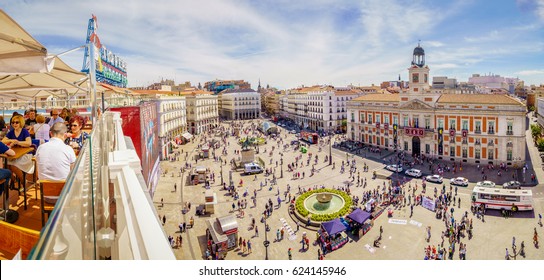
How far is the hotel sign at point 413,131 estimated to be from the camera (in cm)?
3588

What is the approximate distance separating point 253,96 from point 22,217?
82.7 metres

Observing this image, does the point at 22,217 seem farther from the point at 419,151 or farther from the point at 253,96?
the point at 253,96


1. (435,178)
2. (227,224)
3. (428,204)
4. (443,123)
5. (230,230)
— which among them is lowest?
(428,204)

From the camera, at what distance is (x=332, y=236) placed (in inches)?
683

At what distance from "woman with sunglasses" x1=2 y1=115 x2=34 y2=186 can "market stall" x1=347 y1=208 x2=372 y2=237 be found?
53.1ft

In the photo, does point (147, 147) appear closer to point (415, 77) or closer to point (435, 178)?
point (435, 178)

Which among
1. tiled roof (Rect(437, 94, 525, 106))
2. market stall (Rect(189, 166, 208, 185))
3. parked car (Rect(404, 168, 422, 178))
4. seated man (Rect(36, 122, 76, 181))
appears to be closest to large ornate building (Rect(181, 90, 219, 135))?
market stall (Rect(189, 166, 208, 185))

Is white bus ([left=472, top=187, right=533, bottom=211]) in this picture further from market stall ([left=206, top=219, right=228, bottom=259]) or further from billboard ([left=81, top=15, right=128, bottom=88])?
billboard ([left=81, top=15, right=128, bottom=88])

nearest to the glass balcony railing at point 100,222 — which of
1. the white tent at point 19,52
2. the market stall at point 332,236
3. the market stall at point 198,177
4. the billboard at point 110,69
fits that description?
the white tent at point 19,52

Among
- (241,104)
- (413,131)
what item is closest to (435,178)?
(413,131)

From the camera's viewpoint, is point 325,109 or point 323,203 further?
point 325,109

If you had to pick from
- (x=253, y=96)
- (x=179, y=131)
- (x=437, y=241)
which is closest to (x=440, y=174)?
(x=437, y=241)

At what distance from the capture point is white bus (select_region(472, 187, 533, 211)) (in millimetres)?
20000

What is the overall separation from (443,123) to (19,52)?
1465 inches
